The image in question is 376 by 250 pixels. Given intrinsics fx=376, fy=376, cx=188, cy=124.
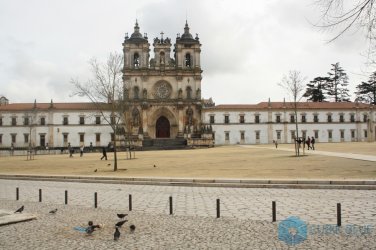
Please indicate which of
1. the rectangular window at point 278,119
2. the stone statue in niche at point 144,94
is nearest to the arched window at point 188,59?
the stone statue in niche at point 144,94

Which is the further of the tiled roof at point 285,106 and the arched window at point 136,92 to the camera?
the tiled roof at point 285,106

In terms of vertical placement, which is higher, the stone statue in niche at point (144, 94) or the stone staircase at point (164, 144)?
the stone statue in niche at point (144, 94)

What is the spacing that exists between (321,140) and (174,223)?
69471 millimetres

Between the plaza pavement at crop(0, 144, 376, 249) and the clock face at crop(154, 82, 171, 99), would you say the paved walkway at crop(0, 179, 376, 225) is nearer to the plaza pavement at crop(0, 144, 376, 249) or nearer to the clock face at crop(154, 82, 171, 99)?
the plaza pavement at crop(0, 144, 376, 249)

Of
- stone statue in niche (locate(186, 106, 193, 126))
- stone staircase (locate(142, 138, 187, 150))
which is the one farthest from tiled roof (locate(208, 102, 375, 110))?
stone staircase (locate(142, 138, 187, 150))

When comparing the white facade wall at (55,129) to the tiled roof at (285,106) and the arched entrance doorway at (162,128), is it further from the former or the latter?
the tiled roof at (285,106)

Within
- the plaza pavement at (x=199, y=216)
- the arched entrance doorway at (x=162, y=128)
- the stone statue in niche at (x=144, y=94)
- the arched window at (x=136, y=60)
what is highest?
the arched window at (x=136, y=60)

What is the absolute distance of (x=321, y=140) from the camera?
73438 millimetres

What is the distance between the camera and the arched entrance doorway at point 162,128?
2589 inches

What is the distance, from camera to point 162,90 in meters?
66.9

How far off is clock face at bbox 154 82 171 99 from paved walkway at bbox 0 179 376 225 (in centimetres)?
5000

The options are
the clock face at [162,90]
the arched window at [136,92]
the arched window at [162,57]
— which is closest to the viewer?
the arched window at [136,92]

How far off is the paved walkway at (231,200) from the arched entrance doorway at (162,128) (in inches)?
1909

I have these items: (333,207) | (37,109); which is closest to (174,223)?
(333,207)
